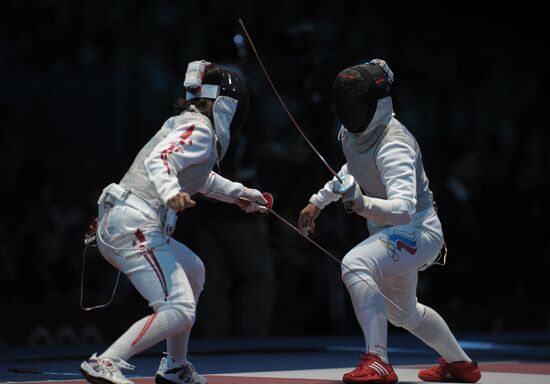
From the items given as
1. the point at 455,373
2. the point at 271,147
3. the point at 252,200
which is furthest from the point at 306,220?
the point at 271,147

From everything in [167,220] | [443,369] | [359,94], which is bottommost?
[443,369]

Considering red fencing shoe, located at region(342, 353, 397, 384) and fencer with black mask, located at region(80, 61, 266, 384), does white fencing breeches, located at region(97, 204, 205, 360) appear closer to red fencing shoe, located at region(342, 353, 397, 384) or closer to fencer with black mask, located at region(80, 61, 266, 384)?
fencer with black mask, located at region(80, 61, 266, 384)

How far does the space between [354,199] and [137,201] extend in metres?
0.70

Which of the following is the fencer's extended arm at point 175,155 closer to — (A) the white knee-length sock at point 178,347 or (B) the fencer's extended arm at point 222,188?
(B) the fencer's extended arm at point 222,188

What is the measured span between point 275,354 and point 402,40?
227 inches

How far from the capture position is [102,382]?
320cm

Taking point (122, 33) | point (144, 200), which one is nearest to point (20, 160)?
point (122, 33)

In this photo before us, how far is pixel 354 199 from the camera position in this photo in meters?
3.54

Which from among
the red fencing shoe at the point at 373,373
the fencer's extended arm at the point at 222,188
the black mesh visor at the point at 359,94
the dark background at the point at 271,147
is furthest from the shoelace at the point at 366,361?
the dark background at the point at 271,147

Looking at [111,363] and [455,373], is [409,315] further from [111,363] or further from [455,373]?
[111,363]

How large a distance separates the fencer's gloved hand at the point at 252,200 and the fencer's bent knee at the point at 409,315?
1.98 ft

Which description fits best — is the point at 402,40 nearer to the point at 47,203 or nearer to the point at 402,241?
the point at 47,203

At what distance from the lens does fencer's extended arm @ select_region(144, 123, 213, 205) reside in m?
3.34

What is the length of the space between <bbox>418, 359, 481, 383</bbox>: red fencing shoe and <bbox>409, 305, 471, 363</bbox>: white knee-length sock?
24 mm
